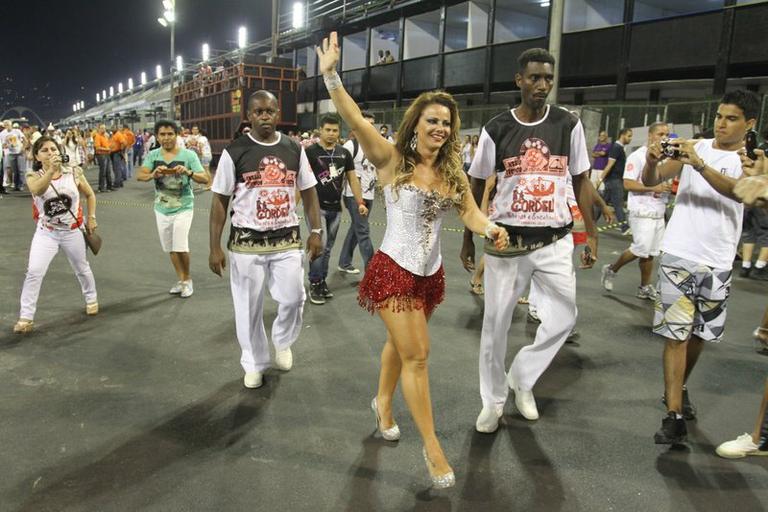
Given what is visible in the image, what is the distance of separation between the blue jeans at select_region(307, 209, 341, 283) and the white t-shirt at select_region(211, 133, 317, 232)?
2161mm

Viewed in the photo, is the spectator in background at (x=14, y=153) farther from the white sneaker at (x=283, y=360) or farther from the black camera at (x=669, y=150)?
the black camera at (x=669, y=150)

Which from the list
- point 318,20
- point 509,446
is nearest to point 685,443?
point 509,446

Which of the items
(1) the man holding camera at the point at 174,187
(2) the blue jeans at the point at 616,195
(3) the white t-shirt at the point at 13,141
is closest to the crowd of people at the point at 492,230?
(1) the man holding camera at the point at 174,187

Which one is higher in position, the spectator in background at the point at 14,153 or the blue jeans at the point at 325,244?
the spectator in background at the point at 14,153

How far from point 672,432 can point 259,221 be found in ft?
9.73

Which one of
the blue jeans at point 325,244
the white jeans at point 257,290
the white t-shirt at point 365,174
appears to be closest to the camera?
the white jeans at point 257,290

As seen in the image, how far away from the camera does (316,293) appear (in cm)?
629

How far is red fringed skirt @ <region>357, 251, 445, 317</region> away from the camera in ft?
9.29

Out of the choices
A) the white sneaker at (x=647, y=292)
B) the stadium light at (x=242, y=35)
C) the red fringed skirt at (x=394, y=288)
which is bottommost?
the white sneaker at (x=647, y=292)

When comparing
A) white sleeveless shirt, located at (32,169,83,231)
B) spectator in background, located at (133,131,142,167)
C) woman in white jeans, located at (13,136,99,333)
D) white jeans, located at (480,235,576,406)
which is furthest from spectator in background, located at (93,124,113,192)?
white jeans, located at (480,235,576,406)

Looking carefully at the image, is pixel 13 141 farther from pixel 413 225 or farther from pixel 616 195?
pixel 413 225

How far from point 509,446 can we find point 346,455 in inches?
38.6

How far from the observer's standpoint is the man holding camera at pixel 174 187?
6035 mm

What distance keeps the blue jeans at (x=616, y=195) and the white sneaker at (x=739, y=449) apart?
8.86 meters
